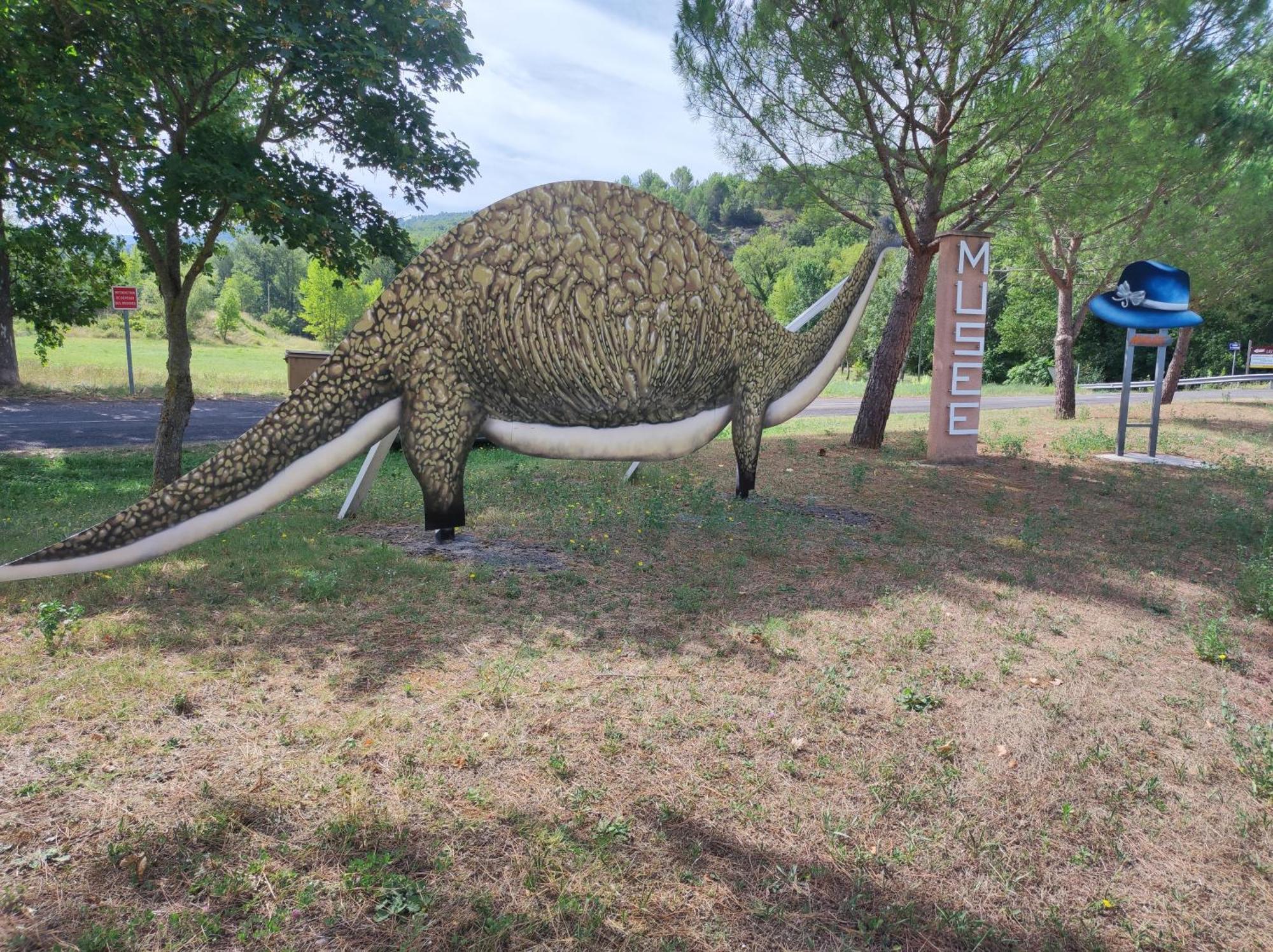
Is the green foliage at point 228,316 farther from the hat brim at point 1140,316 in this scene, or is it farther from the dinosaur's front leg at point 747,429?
the dinosaur's front leg at point 747,429

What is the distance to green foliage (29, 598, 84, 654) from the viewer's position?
3848 mm

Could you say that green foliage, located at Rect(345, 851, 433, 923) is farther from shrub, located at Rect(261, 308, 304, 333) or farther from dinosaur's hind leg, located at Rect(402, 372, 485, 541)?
shrub, located at Rect(261, 308, 304, 333)

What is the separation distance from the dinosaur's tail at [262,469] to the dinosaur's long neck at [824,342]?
298 cm

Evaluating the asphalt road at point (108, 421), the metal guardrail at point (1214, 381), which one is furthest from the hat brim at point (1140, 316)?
the metal guardrail at point (1214, 381)

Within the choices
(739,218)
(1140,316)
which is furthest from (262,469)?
(739,218)

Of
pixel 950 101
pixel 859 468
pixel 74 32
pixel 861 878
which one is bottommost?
pixel 861 878

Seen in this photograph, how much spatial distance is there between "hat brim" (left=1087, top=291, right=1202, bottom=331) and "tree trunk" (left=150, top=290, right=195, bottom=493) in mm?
11541

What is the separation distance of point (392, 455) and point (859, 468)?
6.67 metres

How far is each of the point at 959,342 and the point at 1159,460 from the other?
3.83 meters

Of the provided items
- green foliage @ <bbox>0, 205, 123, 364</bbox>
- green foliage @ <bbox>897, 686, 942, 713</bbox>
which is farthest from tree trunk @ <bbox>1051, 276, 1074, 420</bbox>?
green foliage @ <bbox>0, 205, 123, 364</bbox>

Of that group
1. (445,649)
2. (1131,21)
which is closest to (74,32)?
(445,649)

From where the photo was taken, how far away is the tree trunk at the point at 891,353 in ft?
35.0

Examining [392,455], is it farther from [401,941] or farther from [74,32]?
[401,941]

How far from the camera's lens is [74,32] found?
5926 millimetres
